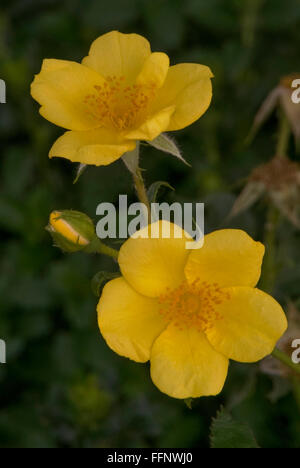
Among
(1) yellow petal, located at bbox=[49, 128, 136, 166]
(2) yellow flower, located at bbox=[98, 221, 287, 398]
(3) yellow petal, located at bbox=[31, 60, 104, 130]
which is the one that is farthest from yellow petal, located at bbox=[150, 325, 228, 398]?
(3) yellow petal, located at bbox=[31, 60, 104, 130]

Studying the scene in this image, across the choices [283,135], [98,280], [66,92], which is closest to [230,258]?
[98,280]

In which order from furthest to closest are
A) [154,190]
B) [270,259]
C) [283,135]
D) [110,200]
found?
[110,200]
[283,135]
[270,259]
[154,190]

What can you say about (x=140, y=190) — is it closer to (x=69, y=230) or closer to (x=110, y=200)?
(x=69, y=230)

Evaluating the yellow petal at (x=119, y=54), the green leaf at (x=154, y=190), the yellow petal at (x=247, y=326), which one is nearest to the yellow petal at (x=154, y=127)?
the green leaf at (x=154, y=190)

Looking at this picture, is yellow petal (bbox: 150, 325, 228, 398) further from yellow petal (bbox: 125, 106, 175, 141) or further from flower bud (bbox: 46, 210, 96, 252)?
yellow petal (bbox: 125, 106, 175, 141)

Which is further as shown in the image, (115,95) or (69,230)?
(115,95)

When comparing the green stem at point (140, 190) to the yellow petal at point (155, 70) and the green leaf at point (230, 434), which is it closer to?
the yellow petal at point (155, 70)
